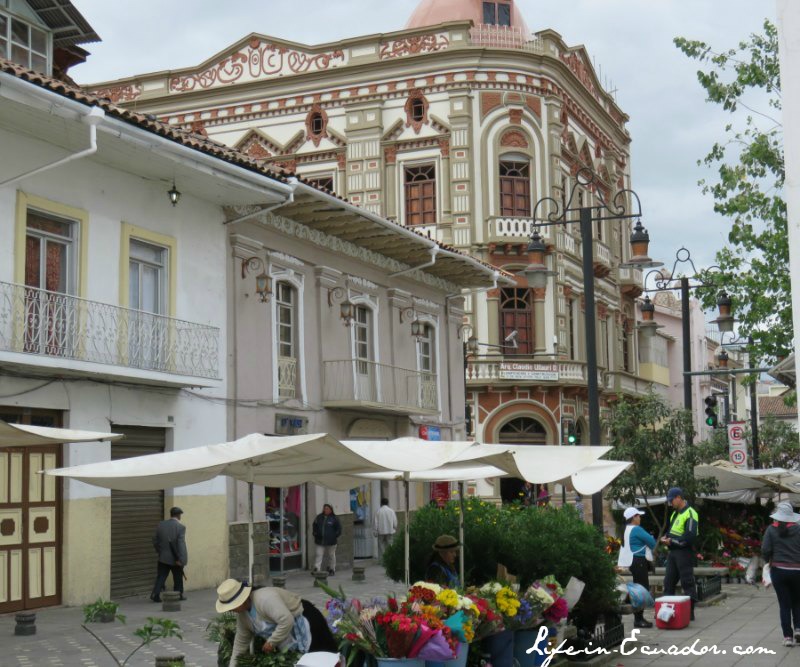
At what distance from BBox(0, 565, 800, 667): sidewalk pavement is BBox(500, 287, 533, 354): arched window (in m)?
21.2

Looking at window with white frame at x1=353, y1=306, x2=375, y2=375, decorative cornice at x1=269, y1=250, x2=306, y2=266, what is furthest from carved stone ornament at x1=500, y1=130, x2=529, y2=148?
decorative cornice at x1=269, y1=250, x2=306, y2=266

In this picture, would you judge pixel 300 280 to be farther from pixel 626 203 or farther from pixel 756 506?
pixel 626 203

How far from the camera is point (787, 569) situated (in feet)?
43.9

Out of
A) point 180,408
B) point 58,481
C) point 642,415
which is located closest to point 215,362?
point 180,408

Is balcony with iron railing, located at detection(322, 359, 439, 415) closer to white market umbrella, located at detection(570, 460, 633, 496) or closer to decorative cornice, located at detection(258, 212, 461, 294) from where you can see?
decorative cornice, located at detection(258, 212, 461, 294)

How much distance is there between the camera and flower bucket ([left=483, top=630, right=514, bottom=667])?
10.4 m

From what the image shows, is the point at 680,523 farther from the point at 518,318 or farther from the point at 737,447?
the point at 518,318

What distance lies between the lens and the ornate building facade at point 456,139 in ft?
128

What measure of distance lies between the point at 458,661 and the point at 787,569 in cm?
550

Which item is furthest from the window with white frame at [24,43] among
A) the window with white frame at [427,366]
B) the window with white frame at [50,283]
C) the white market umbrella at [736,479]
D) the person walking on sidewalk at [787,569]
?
the white market umbrella at [736,479]

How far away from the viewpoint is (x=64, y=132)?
56.5 ft

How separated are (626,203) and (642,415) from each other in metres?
30.1

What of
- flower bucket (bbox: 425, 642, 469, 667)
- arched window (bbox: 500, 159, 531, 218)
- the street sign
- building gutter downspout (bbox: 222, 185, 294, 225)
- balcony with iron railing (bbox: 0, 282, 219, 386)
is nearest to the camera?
flower bucket (bbox: 425, 642, 469, 667)

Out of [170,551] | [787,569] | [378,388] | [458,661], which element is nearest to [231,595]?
[458,661]
